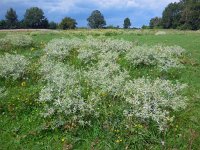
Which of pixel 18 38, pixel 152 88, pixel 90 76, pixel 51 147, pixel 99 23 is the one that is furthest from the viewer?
pixel 99 23

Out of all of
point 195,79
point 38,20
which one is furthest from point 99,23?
point 195,79

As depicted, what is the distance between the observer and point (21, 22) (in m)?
90.1

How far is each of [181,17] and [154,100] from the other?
8867cm

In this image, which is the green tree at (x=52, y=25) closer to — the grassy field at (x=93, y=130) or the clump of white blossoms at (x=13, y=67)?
the clump of white blossoms at (x=13, y=67)

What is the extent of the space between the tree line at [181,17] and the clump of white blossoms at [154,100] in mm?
77531

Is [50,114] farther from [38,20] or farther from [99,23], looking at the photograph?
[99,23]

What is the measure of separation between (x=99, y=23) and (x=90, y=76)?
297 ft

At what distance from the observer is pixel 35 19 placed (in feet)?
285

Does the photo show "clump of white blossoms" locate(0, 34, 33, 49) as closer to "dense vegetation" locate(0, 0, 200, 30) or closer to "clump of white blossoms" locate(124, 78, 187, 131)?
"clump of white blossoms" locate(124, 78, 187, 131)

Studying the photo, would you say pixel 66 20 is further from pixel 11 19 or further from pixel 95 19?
pixel 95 19

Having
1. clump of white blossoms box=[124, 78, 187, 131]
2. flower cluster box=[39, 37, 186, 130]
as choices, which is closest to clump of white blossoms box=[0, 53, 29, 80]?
flower cluster box=[39, 37, 186, 130]

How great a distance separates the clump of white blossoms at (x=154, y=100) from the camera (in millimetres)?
10891

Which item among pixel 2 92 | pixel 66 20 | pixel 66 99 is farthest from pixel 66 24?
pixel 66 99

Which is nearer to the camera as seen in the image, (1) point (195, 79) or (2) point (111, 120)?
(2) point (111, 120)
